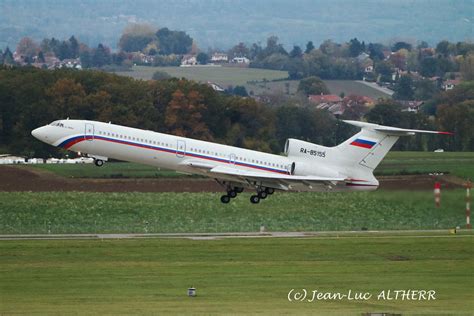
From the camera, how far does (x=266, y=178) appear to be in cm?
6738

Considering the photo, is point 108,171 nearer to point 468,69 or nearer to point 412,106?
point 412,106

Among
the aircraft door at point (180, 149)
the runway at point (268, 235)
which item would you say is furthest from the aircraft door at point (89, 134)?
the runway at point (268, 235)

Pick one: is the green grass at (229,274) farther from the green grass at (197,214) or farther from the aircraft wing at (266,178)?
the green grass at (197,214)

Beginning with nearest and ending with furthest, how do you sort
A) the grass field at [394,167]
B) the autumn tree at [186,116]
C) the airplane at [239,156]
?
the airplane at [239,156], the grass field at [394,167], the autumn tree at [186,116]

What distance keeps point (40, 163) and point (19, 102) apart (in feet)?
43.6

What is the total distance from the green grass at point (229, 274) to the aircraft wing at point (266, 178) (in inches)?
139

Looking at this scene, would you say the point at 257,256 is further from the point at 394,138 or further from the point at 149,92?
the point at 149,92

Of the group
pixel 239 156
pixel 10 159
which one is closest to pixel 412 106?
pixel 10 159

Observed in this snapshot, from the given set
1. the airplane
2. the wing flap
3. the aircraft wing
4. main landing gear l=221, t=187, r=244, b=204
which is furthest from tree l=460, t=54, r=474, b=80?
the wing flap

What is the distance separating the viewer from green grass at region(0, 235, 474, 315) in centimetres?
4962

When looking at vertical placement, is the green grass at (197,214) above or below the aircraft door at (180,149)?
below

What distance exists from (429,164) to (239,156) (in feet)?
112

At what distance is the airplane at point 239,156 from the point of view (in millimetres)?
66000

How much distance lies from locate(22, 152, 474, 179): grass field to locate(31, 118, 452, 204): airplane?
80.3 feet
